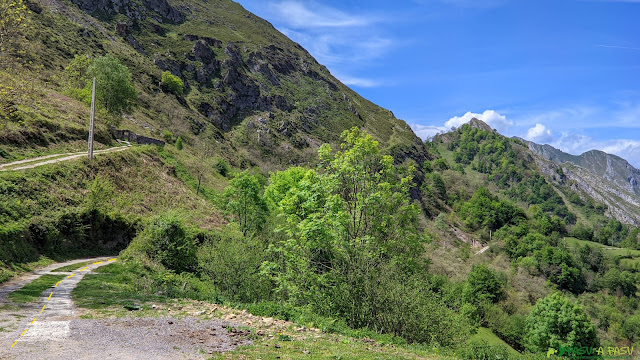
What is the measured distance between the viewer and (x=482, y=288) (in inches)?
2982

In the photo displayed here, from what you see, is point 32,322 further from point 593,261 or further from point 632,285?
point 593,261

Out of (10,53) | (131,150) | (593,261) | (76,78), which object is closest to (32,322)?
(10,53)

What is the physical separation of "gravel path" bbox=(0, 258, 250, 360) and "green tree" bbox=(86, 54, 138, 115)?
5155cm

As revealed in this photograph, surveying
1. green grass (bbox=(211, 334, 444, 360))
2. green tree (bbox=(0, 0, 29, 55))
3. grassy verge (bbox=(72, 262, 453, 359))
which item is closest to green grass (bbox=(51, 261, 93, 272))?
grassy verge (bbox=(72, 262, 453, 359))

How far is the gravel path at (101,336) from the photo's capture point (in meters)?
9.09

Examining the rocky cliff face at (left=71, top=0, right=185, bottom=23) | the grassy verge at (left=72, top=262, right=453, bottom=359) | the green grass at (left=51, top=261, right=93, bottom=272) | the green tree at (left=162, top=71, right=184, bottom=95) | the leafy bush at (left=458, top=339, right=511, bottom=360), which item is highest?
the rocky cliff face at (left=71, top=0, right=185, bottom=23)

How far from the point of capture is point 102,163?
40.0m

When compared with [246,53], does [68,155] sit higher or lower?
lower

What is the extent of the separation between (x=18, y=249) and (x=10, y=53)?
444 inches

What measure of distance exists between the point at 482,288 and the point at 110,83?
8103cm

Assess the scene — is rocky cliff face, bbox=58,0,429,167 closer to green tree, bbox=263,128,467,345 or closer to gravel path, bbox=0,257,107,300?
gravel path, bbox=0,257,107,300

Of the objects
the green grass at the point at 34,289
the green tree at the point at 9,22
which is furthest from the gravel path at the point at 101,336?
the green tree at the point at 9,22

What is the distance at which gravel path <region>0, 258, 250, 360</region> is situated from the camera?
29.8 feet

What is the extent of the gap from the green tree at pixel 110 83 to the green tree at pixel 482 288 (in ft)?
246
